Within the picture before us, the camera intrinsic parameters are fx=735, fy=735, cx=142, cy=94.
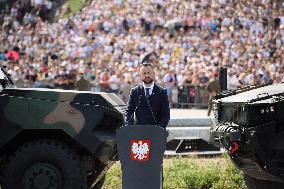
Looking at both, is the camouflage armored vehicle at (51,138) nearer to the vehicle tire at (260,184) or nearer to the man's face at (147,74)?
the man's face at (147,74)

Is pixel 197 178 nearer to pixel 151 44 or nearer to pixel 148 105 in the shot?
pixel 148 105

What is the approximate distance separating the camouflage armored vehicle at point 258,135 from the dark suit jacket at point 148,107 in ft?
2.50

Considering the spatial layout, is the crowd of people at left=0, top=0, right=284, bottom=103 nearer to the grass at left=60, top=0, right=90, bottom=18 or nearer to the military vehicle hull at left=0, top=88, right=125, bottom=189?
the grass at left=60, top=0, right=90, bottom=18

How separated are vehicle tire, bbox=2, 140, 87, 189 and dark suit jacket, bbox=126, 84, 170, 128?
0.93 metres

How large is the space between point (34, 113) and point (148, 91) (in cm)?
140

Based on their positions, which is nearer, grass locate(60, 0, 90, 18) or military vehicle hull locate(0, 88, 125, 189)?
military vehicle hull locate(0, 88, 125, 189)

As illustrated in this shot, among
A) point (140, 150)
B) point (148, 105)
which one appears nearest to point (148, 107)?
point (148, 105)

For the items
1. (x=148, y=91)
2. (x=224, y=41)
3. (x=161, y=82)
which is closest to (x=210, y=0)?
(x=224, y=41)

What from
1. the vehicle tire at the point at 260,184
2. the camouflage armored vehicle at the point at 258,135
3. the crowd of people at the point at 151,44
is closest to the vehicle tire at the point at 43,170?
the camouflage armored vehicle at the point at 258,135

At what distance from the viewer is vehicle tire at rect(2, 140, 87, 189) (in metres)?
8.72

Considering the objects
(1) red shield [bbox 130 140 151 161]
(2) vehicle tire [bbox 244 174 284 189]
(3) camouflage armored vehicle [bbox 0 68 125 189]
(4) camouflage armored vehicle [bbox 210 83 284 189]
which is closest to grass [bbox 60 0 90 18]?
(2) vehicle tire [bbox 244 174 284 189]

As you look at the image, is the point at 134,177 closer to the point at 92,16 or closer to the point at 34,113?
the point at 34,113

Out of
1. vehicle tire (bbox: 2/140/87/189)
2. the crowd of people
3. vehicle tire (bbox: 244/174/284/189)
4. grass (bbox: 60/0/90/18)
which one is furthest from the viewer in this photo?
grass (bbox: 60/0/90/18)

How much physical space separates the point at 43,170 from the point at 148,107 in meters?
1.47
